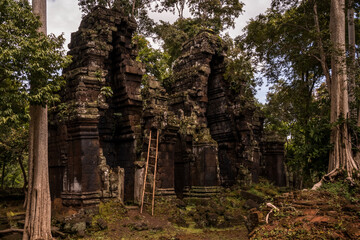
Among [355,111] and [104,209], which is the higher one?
[355,111]

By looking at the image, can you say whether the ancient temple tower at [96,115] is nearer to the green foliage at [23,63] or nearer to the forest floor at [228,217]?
the forest floor at [228,217]

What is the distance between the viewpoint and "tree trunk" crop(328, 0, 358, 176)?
28.5 feet

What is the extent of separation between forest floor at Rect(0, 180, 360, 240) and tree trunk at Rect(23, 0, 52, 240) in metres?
0.76

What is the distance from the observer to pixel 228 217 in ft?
35.7

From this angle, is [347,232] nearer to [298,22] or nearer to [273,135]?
[298,22]

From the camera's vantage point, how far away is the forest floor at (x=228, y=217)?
5.41 metres

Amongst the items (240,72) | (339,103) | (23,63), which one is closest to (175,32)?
(240,72)

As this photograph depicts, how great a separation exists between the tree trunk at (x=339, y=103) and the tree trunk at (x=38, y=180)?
7.21m

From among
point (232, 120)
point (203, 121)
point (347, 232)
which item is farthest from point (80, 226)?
point (232, 120)

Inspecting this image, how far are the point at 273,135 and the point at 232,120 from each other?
4.13m

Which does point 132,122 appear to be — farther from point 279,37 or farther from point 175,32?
point 175,32

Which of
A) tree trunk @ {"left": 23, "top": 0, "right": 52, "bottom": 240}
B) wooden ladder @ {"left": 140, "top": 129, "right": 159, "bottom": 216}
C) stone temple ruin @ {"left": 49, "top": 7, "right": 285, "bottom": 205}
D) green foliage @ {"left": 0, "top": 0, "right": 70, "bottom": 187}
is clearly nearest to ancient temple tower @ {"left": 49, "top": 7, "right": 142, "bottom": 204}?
stone temple ruin @ {"left": 49, "top": 7, "right": 285, "bottom": 205}

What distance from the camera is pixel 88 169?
10.1 metres

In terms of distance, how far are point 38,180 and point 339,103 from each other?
7915 millimetres
